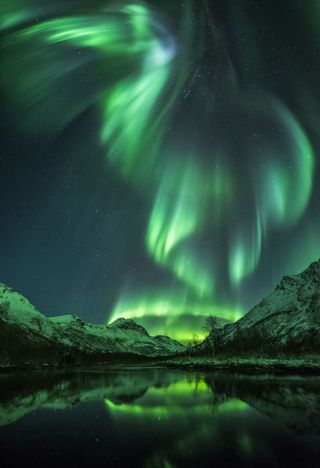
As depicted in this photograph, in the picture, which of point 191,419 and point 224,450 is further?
point 191,419

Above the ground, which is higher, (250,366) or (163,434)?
(250,366)

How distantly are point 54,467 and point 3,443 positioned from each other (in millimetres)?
4055

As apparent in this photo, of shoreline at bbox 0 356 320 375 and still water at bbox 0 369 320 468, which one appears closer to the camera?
still water at bbox 0 369 320 468

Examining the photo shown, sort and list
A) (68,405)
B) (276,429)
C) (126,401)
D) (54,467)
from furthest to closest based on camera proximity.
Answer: (126,401), (68,405), (276,429), (54,467)

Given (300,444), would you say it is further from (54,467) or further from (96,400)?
(96,400)

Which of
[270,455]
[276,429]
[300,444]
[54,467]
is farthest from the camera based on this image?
[276,429]

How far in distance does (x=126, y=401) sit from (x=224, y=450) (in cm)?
1561

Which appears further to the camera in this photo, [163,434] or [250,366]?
[250,366]

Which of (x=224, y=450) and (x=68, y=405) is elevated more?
(x=68, y=405)

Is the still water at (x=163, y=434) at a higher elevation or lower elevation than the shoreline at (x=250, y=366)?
lower

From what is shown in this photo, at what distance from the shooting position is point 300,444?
13422mm

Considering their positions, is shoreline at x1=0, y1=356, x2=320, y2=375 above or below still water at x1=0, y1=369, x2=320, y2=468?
above

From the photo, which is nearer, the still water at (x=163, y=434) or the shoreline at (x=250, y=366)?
the still water at (x=163, y=434)

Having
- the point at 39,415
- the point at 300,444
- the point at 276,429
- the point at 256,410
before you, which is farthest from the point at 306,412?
the point at 39,415
